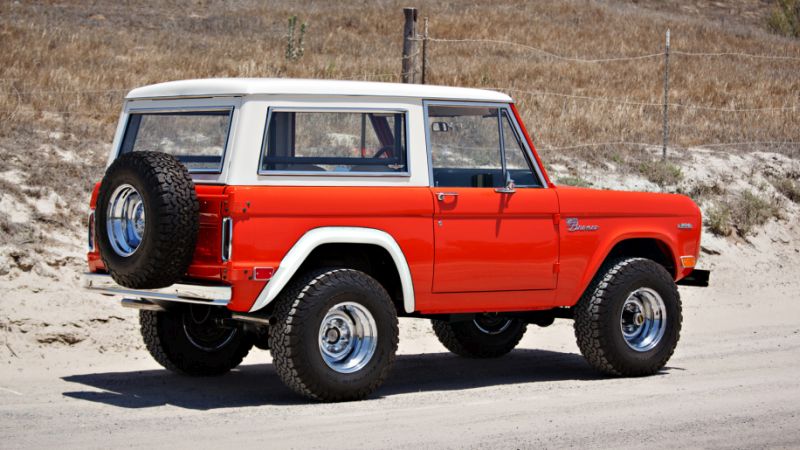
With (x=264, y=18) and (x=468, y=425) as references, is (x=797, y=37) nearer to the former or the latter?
(x=264, y=18)

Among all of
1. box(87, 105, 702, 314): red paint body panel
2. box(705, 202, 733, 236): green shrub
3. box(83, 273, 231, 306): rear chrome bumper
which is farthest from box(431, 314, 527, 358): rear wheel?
box(705, 202, 733, 236): green shrub

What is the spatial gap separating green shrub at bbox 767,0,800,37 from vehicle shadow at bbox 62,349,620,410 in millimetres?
32198

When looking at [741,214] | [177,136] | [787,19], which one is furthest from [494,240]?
[787,19]

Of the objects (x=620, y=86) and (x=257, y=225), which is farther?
(x=620, y=86)

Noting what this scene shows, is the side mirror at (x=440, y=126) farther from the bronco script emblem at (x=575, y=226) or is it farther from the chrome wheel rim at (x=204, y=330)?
the chrome wheel rim at (x=204, y=330)

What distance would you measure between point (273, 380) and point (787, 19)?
35068mm

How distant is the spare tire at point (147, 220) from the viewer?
7.14m

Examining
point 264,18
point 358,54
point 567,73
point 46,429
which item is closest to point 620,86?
point 567,73

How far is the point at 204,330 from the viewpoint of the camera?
8.87 metres

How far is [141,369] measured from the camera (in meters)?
9.20

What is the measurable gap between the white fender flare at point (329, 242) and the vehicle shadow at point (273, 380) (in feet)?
2.59

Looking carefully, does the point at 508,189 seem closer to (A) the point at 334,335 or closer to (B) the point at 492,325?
(A) the point at 334,335

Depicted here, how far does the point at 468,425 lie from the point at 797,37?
34812 millimetres

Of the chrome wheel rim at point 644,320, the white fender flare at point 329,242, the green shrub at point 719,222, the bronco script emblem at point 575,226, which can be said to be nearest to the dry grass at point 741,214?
the green shrub at point 719,222
